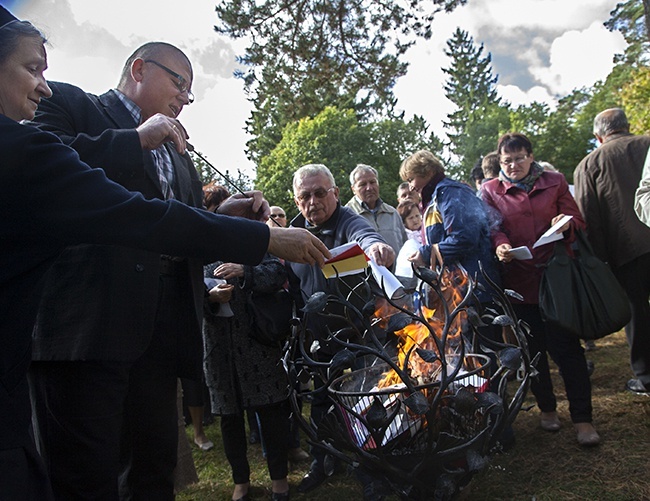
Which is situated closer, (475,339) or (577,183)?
(475,339)

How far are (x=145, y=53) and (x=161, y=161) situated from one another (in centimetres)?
51

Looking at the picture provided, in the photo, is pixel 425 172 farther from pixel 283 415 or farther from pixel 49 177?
pixel 49 177

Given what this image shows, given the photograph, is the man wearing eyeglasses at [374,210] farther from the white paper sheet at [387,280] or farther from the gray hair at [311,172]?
the white paper sheet at [387,280]

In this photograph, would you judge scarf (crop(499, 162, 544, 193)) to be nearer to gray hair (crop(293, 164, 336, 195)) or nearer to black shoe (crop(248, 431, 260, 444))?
gray hair (crop(293, 164, 336, 195))

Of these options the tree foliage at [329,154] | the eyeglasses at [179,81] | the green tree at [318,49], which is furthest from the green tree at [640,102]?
the tree foliage at [329,154]

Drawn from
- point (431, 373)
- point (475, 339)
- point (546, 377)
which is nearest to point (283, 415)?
point (431, 373)

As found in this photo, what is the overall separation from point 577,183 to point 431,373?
253 cm

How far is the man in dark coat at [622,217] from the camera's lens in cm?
369

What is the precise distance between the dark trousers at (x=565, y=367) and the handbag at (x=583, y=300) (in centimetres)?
19

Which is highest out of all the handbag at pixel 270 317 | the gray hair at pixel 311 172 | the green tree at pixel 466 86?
the green tree at pixel 466 86

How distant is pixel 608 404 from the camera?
12.3 feet

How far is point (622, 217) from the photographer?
3.74 m

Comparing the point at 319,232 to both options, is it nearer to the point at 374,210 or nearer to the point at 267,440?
the point at 267,440

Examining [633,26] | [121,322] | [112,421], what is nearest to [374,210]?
[121,322]
